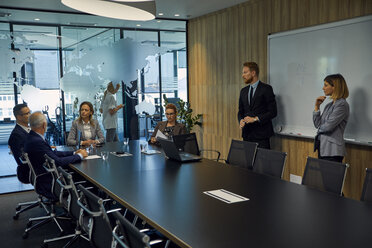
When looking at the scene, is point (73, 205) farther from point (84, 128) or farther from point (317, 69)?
point (317, 69)

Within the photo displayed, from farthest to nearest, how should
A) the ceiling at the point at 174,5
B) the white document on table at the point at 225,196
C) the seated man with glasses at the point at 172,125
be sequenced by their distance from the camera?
1. the ceiling at the point at 174,5
2. the seated man with glasses at the point at 172,125
3. the white document on table at the point at 225,196

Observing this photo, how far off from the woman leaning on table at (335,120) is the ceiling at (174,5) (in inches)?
109

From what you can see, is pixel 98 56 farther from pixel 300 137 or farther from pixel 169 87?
pixel 300 137

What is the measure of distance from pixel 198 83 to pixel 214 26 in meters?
1.33

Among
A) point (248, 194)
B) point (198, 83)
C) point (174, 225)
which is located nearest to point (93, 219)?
point (174, 225)

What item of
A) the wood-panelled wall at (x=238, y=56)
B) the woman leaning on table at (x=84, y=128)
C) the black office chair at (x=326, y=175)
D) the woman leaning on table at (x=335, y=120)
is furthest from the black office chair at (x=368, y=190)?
the woman leaning on table at (x=84, y=128)

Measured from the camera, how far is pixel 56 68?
7.23m

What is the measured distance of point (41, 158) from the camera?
14.5 feet

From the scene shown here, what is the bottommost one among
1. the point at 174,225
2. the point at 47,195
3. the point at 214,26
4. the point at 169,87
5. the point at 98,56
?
the point at 47,195

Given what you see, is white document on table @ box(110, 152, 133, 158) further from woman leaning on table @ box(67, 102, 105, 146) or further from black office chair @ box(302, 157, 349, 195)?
black office chair @ box(302, 157, 349, 195)

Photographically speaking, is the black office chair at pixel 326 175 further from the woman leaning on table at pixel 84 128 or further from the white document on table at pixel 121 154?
the woman leaning on table at pixel 84 128

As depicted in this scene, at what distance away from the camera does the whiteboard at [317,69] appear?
484cm

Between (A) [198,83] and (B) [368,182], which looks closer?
(B) [368,182]

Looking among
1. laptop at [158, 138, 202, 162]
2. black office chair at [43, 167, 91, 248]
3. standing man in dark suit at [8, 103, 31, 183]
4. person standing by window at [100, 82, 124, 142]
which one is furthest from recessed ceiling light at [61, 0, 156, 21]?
person standing by window at [100, 82, 124, 142]
